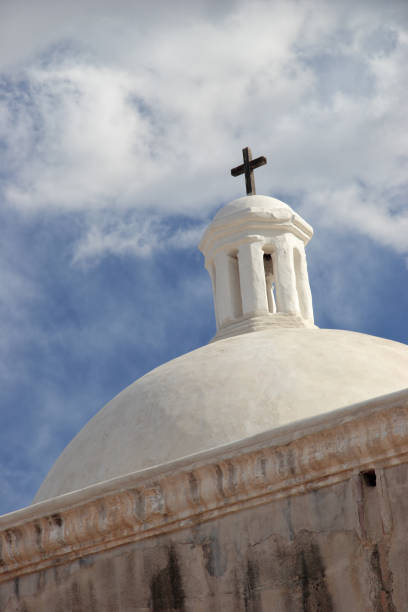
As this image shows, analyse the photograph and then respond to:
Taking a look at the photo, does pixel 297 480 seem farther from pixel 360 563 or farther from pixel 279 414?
pixel 279 414

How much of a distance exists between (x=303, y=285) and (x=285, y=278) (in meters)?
0.33

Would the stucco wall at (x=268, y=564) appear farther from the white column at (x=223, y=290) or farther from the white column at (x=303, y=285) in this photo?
the white column at (x=303, y=285)

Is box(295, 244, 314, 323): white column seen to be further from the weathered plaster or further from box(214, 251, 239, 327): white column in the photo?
Answer: the weathered plaster

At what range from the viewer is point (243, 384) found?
875 cm


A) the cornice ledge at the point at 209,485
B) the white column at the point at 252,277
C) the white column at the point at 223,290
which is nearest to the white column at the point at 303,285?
the white column at the point at 252,277

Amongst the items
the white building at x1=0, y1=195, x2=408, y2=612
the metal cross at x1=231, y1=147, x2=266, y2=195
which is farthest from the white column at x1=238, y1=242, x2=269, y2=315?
the white building at x1=0, y1=195, x2=408, y2=612

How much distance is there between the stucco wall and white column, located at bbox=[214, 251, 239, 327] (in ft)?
21.2

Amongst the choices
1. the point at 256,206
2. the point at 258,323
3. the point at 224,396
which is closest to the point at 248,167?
the point at 256,206

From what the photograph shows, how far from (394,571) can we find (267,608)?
0.62 metres

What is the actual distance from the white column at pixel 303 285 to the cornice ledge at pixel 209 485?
661 centimetres

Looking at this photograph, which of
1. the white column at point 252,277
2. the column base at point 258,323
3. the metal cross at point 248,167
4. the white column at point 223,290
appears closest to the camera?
the column base at point 258,323

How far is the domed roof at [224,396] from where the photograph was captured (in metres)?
8.34

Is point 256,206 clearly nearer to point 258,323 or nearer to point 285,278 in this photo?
point 285,278

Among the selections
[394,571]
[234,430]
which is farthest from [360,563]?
[234,430]
